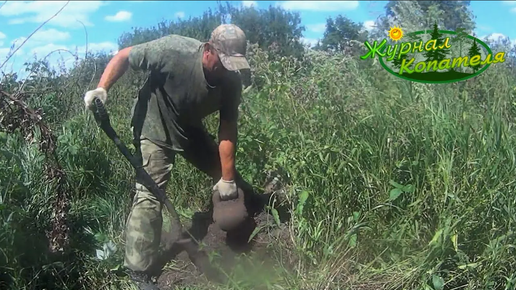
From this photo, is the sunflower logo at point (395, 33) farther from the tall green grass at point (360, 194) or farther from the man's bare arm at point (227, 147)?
the man's bare arm at point (227, 147)

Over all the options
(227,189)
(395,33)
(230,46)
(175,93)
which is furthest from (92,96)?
(395,33)

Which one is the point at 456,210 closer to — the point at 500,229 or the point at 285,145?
the point at 500,229

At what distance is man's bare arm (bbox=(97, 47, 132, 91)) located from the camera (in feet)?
11.2

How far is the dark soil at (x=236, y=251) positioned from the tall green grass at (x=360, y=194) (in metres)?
0.10

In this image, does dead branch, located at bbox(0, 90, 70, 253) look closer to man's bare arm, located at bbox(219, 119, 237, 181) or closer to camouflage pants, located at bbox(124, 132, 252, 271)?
camouflage pants, located at bbox(124, 132, 252, 271)

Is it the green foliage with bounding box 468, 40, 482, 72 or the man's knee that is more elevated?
the green foliage with bounding box 468, 40, 482, 72

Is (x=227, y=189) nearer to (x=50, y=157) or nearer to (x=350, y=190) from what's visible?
(x=350, y=190)

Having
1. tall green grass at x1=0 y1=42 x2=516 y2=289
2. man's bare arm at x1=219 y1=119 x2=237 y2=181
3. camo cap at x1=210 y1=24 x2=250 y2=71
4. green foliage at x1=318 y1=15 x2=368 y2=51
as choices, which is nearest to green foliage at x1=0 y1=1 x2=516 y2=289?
tall green grass at x1=0 y1=42 x2=516 y2=289

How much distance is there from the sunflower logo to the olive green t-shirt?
2040 mm

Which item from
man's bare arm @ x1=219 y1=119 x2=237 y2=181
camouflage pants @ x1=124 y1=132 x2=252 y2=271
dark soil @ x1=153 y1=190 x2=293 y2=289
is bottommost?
dark soil @ x1=153 y1=190 x2=293 y2=289

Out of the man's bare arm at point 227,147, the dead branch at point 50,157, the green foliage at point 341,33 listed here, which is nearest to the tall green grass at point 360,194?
the dead branch at point 50,157

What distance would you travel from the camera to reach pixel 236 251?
3.83 metres

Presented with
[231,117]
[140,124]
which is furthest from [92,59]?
[231,117]

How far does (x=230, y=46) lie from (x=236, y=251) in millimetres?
1464
